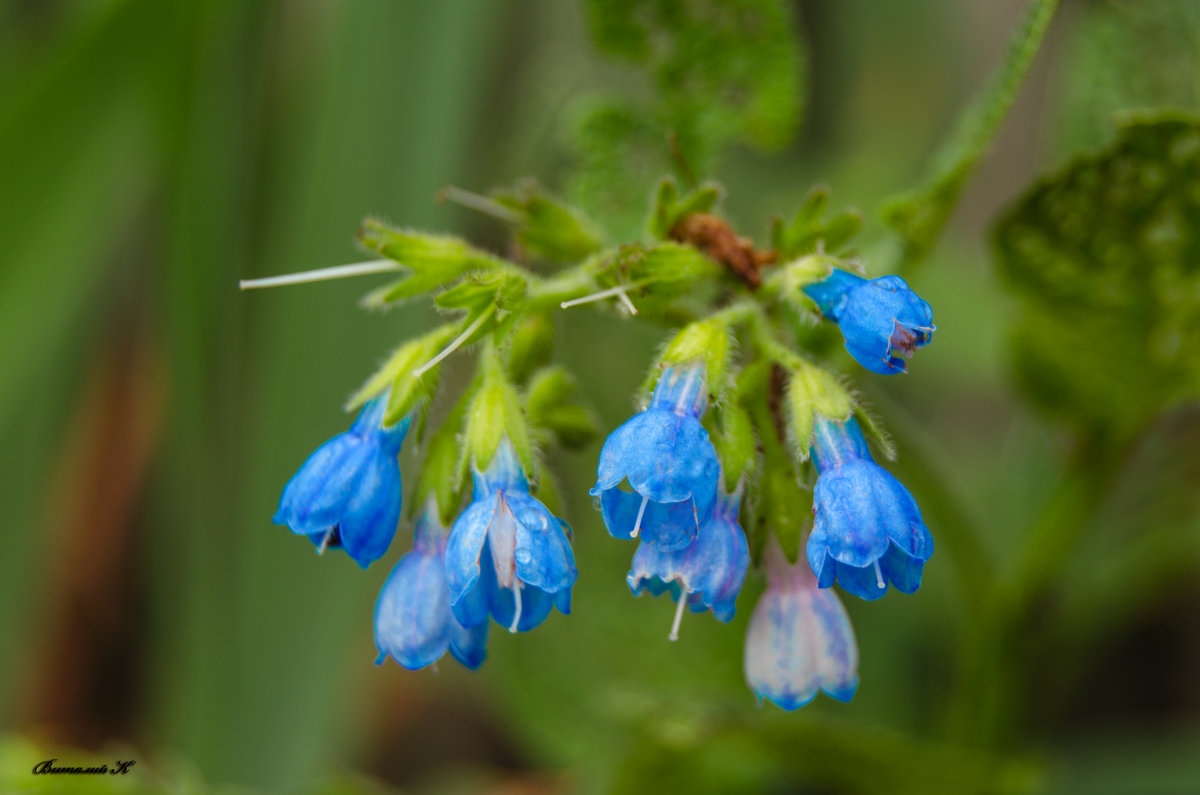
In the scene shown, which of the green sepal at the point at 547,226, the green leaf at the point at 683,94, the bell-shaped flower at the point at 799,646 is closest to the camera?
the bell-shaped flower at the point at 799,646

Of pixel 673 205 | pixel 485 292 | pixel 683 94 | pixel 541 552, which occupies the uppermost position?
pixel 683 94

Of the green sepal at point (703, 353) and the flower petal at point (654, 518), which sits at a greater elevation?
the green sepal at point (703, 353)

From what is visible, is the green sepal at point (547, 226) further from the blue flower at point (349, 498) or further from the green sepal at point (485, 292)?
the blue flower at point (349, 498)

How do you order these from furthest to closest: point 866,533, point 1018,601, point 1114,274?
point 1018,601
point 1114,274
point 866,533

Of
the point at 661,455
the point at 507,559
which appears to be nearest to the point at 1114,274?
the point at 661,455

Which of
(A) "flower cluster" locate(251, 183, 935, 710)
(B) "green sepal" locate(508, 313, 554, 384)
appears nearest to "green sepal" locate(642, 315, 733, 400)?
(A) "flower cluster" locate(251, 183, 935, 710)

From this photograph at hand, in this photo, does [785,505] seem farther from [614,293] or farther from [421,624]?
[421,624]

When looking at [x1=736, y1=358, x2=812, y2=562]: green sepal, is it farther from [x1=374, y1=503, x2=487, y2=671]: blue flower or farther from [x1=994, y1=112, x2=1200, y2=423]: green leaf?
[x1=994, y1=112, x2=1200, y2=423]: green leaf

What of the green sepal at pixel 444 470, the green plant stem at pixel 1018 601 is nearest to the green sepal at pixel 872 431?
the green sepal at pixel 444 470
